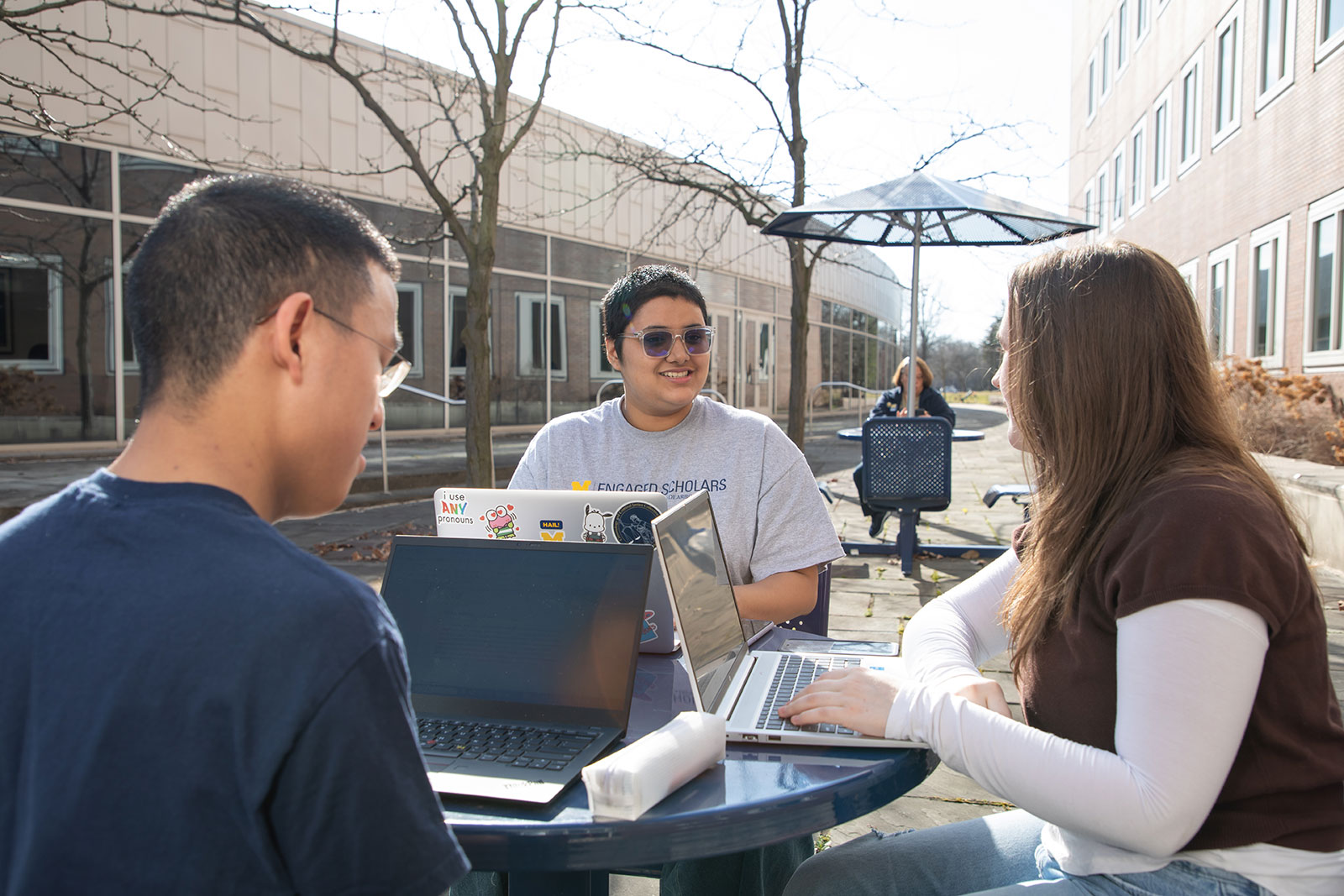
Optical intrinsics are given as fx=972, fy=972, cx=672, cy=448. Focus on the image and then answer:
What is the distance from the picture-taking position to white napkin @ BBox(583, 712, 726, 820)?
133 centimetres

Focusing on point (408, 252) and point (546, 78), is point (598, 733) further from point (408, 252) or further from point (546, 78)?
point (408, 252)

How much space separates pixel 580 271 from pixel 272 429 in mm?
17393

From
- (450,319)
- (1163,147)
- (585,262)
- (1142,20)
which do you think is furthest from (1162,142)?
(450,319)

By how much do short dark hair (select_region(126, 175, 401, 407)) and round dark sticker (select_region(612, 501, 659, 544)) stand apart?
1109 millimetres

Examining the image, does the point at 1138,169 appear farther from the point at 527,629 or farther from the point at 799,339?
the point at 527,629

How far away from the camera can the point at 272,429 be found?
104 cm

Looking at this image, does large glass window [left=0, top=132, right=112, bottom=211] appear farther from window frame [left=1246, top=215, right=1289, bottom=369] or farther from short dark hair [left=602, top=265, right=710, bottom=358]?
window frame [left=1246, top=215, right=1289, bottom=369]

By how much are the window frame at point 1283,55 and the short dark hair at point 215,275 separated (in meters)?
15.1

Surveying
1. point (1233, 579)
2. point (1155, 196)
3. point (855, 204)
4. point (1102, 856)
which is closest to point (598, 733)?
point (1102, 856)

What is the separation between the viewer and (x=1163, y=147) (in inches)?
819

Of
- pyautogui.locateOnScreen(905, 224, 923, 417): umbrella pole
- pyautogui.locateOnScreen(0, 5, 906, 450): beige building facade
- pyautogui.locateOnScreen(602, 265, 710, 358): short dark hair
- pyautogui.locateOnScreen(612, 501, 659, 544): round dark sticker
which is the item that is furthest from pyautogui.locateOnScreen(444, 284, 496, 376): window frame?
pyautogui.locateOnScreen(612, 501, 659, 544): round dark sticker

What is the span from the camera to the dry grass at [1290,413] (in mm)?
9867

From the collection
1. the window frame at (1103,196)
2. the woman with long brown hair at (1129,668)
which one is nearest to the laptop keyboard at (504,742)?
the woman with long brown hair at (1129,668)

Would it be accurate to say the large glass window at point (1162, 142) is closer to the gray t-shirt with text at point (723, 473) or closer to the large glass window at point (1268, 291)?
the large glass window at point (1268, 291)
